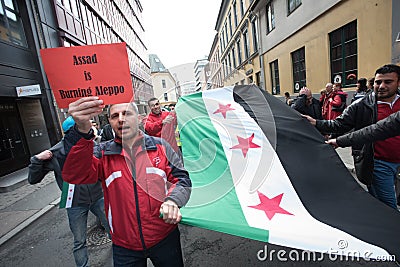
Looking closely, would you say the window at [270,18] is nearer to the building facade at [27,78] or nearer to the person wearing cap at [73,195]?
the building facade at [27,78]

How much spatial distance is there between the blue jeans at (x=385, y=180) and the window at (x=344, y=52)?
18.8 ft

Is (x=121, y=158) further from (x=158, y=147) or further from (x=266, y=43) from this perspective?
(x=266, y=43)

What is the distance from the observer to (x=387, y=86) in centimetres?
219

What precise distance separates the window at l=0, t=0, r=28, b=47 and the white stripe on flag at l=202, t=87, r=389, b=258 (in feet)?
27.9

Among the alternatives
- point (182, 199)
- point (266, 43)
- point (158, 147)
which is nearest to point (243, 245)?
point (182, 199)

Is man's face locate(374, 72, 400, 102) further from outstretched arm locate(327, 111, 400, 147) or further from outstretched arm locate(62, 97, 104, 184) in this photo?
outstretched arm locate(62, 97, 104, 184)

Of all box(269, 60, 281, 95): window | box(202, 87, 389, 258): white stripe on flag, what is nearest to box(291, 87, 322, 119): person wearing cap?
box(202, 87, 389, 258): white stripe on flag

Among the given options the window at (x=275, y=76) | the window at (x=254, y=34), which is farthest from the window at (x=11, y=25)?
the window at (x=254, y=34)

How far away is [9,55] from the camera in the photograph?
7.13 m

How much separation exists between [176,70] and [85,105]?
2.68 ft

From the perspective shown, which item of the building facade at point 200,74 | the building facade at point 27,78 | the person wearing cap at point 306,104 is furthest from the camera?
the building facade at point 27,78

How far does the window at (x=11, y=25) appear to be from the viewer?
7.16m

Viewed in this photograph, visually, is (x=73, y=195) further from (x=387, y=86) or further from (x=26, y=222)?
(x=387, y=86)

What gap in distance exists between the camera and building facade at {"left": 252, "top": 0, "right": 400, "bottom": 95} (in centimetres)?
537
